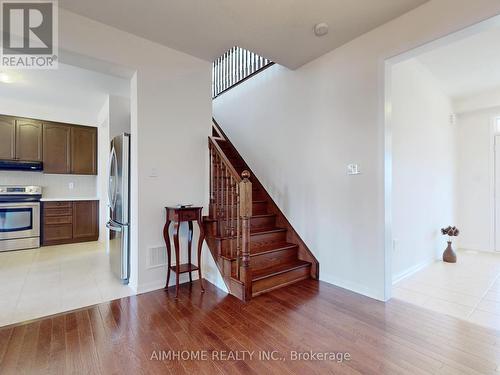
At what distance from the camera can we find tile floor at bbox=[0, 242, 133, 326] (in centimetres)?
238

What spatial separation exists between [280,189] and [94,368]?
2801mm

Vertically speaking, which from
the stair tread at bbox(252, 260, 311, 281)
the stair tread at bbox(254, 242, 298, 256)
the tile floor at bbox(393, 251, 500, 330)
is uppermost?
the stair tread at bbox(254, 242, 298, 256)

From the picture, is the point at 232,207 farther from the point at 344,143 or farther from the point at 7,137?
the point at 7,137

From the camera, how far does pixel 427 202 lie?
3775mm

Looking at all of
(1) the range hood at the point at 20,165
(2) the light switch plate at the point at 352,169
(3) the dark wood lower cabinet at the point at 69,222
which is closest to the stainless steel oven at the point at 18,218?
(3) the dark wood lower cabinet at the point at 69,222

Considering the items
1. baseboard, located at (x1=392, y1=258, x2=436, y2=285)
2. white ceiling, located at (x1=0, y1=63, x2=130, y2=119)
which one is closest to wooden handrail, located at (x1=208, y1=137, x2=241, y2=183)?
white ceiling, located at (x1=0, y1=63, x2=130, y2=119)

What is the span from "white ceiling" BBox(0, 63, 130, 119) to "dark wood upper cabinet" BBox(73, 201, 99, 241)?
2004mm

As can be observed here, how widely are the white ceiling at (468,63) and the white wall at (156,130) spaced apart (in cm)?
319

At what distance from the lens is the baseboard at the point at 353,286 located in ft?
8.43

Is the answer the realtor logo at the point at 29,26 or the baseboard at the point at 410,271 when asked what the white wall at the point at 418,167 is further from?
the realtor logo at the point at 29,26

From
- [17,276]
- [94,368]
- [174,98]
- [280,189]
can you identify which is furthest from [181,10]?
[17,276]

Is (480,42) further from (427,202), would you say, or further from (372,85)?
(427,202)

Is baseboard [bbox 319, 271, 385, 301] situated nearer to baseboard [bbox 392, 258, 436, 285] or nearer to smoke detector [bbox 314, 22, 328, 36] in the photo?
baseboard [bbox 392, 258, 436, 285]

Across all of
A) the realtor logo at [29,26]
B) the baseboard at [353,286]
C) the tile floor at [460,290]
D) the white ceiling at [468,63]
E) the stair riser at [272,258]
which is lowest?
the tile floor at [460,290]
